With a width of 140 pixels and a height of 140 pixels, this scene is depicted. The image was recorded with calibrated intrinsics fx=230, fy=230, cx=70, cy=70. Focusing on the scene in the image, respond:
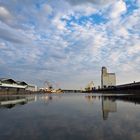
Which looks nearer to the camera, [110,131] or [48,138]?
[48,138]

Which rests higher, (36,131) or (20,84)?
(20,84)

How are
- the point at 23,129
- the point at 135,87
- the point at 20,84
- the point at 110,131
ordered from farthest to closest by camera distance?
1. the point at 20,84
2. the point at 135,87
3. the point at 23,129
4. the point at 110,131

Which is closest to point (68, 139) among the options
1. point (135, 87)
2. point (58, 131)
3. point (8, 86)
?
point (58, 131)

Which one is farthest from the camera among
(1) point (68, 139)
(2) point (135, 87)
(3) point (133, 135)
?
(2) point (135, 87)

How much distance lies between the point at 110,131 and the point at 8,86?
14978 centimetres

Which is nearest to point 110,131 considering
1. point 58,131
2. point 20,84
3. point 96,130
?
point 96,130

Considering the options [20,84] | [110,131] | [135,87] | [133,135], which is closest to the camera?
[133,135]

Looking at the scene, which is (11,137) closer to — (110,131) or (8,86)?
(110,131)

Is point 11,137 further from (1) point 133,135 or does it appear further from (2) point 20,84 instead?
(2) point 20,84

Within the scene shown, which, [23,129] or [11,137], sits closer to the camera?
[11,137]

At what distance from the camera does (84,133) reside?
778 inches

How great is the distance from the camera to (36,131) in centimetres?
2092

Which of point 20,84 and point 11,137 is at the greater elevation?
point 20,84

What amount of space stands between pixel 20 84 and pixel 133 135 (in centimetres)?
18593
